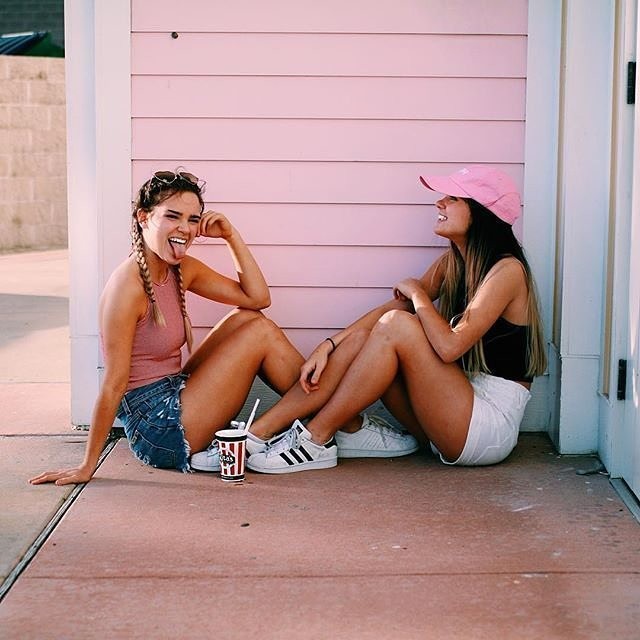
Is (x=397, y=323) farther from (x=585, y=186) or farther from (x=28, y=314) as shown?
(x=28, y=314)

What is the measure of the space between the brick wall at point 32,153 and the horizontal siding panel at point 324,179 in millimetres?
6753

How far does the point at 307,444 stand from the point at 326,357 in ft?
1.05

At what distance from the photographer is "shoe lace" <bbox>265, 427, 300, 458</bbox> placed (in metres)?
4.40

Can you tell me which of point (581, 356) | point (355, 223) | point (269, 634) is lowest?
point (269, 634)

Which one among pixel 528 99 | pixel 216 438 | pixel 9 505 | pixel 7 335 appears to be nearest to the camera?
pixel 9 505

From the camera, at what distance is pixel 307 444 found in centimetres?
441

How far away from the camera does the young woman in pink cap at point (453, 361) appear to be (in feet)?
14.1

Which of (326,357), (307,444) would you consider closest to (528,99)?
(326,357)

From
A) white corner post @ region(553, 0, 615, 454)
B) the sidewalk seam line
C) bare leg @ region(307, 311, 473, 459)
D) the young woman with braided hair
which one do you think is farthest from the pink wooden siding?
the sidewalk seam line

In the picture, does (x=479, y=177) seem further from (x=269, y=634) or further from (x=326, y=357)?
(x=269, y=634)

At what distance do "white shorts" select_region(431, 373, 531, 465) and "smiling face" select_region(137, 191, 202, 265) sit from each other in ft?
3.80

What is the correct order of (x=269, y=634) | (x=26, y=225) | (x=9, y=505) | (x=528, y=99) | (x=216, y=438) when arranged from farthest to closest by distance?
(x=26, y=225), (x=528, y=99), (x=216, y=438), (x=9, y=505), (x=269, y=634)

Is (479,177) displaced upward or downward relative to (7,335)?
upward

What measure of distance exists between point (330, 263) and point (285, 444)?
89cm
